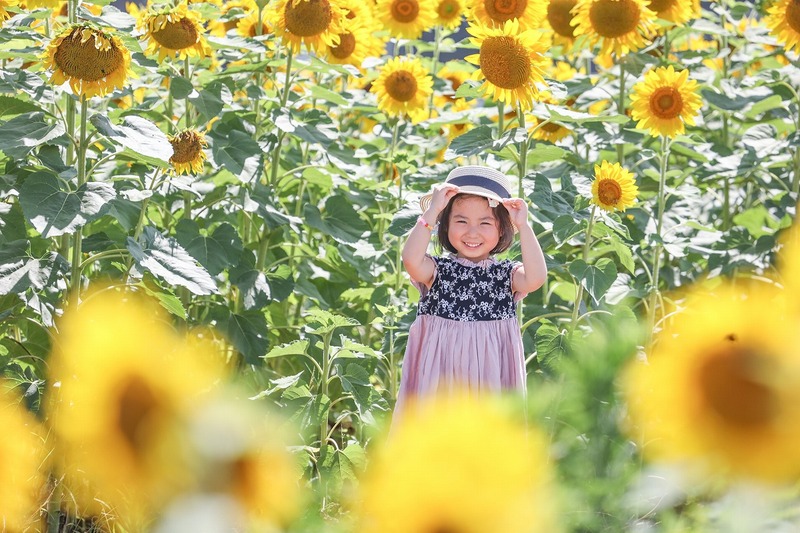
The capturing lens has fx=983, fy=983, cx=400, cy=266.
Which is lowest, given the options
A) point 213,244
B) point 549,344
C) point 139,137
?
point 549,344

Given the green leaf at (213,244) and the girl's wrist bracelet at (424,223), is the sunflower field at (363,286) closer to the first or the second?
the green leaf at (213,244)

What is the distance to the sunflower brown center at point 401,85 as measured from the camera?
3.35 m

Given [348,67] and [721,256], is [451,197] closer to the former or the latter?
[348,67]

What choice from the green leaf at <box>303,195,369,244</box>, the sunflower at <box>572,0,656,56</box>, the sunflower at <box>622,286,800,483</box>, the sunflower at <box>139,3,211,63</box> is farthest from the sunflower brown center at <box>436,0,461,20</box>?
the sunflower at <box>622,286,800,483</box>

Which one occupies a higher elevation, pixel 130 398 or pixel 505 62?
pixel 505 62

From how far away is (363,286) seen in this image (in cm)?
333

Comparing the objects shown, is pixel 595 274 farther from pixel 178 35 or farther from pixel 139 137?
pixel 178 35

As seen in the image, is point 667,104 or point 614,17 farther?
point 614,17

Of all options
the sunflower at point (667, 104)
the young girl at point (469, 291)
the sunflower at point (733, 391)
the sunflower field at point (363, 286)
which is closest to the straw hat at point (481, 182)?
the young girl at point (469, 291)

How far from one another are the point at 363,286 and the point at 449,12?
115 cm

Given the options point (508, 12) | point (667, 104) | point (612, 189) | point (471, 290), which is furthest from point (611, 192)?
point (508, 12)

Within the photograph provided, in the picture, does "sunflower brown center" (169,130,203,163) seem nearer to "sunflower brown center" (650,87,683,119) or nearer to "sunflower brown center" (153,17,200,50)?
"sunflower brown center" (153,17,200,50)

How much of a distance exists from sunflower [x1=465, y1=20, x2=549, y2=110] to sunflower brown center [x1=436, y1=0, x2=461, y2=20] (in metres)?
1.09

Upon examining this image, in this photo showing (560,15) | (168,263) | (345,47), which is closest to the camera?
(168,263)
